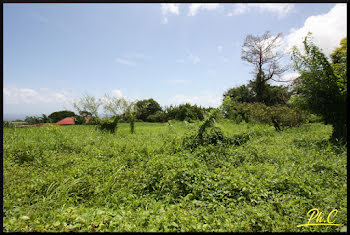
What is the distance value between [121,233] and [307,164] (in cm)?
353

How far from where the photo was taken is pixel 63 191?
2.50m

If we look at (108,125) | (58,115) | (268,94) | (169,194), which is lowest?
(169,194)

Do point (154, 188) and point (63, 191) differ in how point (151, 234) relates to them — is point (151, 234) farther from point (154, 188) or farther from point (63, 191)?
point (63, 191)

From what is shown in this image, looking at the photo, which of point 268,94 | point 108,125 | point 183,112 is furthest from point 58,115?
point 268,94

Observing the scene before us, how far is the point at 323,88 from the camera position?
17.4 feet

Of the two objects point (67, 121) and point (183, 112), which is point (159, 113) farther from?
point (67, 121)

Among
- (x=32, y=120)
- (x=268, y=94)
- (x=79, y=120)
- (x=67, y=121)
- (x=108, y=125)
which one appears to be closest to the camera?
(x=108, y=125)

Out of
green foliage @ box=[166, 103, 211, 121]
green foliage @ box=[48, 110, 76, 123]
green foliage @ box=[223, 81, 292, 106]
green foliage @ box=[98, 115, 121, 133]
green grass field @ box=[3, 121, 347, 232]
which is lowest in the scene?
green grass field @ box=[3, 121, 347, 232]

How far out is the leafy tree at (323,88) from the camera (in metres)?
5.04

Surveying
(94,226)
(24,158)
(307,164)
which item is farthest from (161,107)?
(94,226)

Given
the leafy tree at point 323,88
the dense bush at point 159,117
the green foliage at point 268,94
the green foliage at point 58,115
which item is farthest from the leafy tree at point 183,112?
the leafy tree at point 323,88

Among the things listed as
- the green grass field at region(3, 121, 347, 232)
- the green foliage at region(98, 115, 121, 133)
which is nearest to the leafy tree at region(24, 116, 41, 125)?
the green foliage at region(98, 115, 121, 133)

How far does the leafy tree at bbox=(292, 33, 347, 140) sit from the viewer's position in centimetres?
504

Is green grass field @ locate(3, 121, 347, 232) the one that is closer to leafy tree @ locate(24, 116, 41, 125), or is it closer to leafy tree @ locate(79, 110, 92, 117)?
leafy tree @ locate(79, 110, 92, 117)
